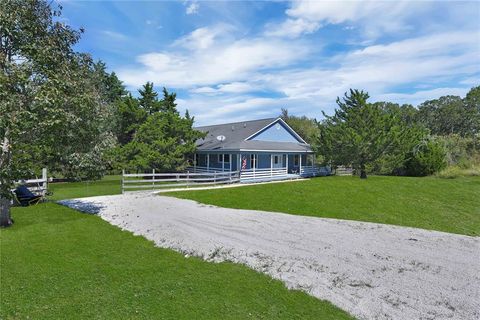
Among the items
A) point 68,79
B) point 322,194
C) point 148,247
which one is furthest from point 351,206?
point 68,79

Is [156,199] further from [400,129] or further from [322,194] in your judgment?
[400,129]

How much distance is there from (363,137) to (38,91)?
21.5 m

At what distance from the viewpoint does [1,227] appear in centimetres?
1008

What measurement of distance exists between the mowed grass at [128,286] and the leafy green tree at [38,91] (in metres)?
2.90

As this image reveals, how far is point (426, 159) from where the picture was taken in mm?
28109

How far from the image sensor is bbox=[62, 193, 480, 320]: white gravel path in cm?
539

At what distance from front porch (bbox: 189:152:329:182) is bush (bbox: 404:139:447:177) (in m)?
7.69

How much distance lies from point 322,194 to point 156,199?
9.07m

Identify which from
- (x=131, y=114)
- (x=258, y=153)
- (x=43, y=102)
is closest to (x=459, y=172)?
(x=258, y=153)

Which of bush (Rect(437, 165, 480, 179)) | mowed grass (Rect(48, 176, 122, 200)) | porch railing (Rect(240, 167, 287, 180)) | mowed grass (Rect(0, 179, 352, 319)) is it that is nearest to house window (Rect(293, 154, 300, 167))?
porch railing (Rect(240, 167, 287, 180))

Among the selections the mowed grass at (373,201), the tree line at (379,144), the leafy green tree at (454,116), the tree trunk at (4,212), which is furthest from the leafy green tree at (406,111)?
the tree trunk at (4,212)

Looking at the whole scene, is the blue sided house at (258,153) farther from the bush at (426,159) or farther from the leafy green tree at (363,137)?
the bush at (426,159)

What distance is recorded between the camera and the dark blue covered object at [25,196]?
44.0 feet

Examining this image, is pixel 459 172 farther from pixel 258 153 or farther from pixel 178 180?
pixel 178 180
